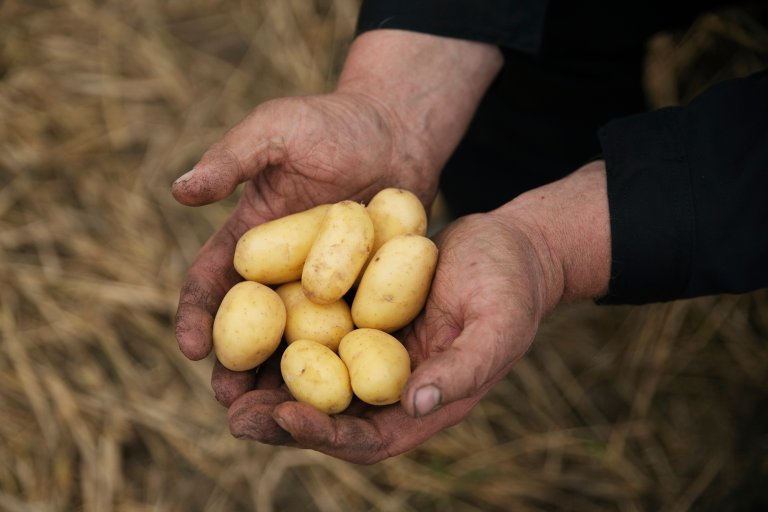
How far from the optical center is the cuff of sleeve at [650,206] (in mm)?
1733

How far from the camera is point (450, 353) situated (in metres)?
1.43

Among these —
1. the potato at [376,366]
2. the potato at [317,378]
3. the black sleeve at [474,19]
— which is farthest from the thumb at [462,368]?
the black sleeve at [474,19]

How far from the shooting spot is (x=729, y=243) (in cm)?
170

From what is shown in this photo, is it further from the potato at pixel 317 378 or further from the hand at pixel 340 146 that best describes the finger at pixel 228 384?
the potato at pixel 317 378

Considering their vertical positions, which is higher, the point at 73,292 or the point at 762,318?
the point at 73,292

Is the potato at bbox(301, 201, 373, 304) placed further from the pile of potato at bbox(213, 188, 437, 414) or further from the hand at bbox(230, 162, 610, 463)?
the hand at bbox(230, 162, 610, 463)

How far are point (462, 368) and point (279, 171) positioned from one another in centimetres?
83

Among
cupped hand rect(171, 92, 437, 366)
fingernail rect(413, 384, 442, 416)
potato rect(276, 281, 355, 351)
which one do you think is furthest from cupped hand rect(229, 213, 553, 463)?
cupped hand rect(171, 92, 437, 366)

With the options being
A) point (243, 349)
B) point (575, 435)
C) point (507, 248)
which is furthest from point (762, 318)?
point (243, 349)

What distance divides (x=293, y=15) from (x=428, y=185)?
194 centimetres

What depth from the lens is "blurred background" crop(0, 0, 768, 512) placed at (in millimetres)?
2529

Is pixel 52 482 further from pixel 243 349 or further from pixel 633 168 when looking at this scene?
pixel 633 168

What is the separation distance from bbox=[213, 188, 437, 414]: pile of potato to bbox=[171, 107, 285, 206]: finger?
15 centimetres

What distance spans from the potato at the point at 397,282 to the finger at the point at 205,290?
0.35 metres
